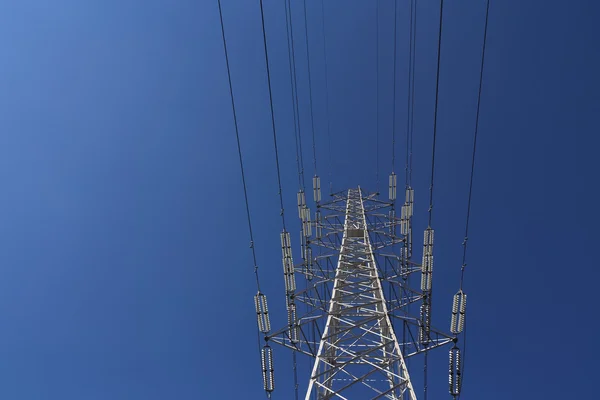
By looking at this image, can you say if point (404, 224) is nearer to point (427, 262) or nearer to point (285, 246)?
point (427, 262)

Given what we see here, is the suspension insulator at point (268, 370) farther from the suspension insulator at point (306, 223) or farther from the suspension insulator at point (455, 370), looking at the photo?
the suspension insulator at point (306, 223)

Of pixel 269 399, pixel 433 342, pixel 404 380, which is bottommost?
pixel 269 399

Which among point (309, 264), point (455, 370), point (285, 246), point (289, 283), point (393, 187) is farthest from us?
point (393, 187)

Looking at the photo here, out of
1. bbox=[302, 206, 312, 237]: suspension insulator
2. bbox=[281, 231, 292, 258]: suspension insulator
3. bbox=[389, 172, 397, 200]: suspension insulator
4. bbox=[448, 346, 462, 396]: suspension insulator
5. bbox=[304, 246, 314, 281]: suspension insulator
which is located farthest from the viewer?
bbox=[389, 172, 397, 200]: suspension insulator

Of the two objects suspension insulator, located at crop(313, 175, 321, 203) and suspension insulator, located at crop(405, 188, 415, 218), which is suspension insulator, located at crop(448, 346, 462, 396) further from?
suspension insulator, located at crop(313, 175, 321, 203)

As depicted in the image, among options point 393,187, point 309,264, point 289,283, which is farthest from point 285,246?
point 393,187

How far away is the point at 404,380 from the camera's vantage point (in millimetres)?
10250

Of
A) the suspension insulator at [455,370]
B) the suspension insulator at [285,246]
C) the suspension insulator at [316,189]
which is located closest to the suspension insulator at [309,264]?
the suspension insulator at [285,246]

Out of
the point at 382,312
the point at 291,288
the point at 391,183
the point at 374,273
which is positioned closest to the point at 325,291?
the point at 291,288

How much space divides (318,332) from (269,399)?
264cm

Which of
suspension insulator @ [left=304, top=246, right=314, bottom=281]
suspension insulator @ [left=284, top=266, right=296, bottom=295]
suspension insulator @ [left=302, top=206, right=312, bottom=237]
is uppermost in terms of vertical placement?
suspension insulator @ [left=302, top=206, right=312, bottom=237]

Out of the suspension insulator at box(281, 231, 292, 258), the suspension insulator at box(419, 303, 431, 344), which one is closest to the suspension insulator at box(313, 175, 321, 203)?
the suspension insulator at box(281, 231, 292, 258)

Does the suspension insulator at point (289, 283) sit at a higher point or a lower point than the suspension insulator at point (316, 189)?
lower

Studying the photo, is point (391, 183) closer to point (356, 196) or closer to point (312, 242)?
point (356, 196)
